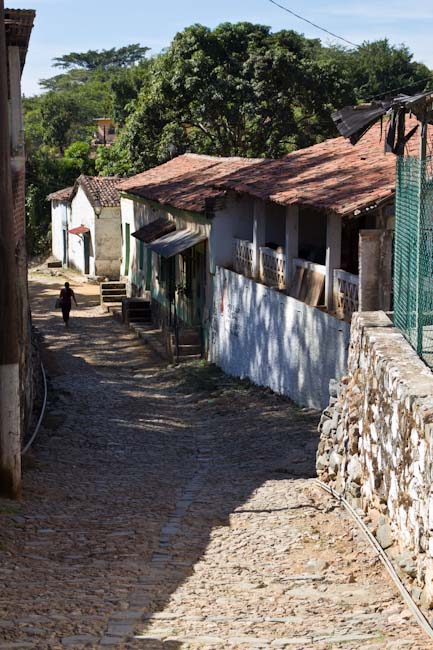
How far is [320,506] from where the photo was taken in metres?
9.66

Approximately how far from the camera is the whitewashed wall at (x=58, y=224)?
4141cm

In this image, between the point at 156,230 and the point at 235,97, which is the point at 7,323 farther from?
the point at 235,97

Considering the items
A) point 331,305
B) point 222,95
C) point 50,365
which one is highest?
point 222,95

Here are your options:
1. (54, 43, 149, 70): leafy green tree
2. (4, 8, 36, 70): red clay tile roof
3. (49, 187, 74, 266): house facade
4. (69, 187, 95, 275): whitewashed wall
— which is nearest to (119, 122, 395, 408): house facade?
(4, 8, 36, 70): red clay tile roof

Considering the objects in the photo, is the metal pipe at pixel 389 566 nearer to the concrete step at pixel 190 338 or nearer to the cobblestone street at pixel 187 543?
the cobblestone street at pixel 187 543

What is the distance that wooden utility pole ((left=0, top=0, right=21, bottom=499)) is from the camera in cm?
945

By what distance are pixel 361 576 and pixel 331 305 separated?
24.7 ft

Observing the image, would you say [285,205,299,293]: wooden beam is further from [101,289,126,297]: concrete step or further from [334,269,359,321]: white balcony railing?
[101,289,126,297]: concrete step

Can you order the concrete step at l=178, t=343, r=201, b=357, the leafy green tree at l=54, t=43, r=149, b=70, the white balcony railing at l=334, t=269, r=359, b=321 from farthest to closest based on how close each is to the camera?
the leafy green tree at l=54, t=43, r=149, b=70 → the concrete step at l=178, t=343, r=201, b=357 → the white balcony railing at l=334, t=269, r=359, b=321

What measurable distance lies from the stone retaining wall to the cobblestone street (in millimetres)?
271

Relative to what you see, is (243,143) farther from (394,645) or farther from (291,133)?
(394,645)

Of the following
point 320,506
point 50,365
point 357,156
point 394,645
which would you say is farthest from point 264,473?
point 50,365

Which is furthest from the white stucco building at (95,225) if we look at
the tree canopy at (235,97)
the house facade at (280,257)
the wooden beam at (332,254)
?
the wooden beam at (332,254)

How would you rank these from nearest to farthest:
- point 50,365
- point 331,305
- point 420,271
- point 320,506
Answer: point 420,271 → point 320,506 → point 331,305 → point 50,365
